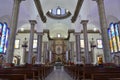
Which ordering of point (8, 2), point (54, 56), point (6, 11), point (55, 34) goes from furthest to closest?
point (55, 34), point (54, 56), point (6, 11), point (8, 2)

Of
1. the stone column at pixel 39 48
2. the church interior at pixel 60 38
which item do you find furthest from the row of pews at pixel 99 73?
the stone column at pixel 39 48

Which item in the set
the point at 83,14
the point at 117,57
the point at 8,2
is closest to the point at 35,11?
the point at 8,2

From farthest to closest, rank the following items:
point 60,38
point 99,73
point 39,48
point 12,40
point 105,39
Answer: point 60,38
point 39,48
point 12,40
point 105,39
point 99,73

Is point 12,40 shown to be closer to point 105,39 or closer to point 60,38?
point 105,39

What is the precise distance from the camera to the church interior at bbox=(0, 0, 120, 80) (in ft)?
23.3

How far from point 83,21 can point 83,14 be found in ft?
3.22

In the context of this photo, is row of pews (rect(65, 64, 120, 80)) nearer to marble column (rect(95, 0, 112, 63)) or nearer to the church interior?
the church interior

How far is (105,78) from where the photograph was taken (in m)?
3.69

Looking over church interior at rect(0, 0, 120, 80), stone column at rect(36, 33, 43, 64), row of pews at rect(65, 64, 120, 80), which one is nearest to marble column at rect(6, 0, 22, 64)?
church interior at rect(0, 0, 120, 80)

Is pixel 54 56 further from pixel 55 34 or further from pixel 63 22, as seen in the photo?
pixel 63 22

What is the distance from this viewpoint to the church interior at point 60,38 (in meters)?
7.09

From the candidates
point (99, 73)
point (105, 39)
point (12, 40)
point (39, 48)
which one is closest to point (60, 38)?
point (39, 48)

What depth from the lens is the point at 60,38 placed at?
34.5 meters

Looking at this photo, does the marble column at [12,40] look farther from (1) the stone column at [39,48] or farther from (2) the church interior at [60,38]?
(1) the stone column at [39,48]
